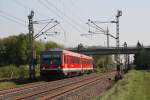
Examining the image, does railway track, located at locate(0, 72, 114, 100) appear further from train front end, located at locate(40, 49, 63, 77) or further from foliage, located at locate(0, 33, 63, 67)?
foliage, located at locate(0, 33, 63, 67)

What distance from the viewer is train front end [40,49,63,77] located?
43312mm

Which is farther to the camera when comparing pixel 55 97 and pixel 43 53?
pixel 43 53

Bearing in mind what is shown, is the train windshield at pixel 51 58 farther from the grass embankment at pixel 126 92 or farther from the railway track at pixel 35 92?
the grass embankment at pixel 126 92

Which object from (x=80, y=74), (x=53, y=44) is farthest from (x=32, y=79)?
(x=53, y=44)

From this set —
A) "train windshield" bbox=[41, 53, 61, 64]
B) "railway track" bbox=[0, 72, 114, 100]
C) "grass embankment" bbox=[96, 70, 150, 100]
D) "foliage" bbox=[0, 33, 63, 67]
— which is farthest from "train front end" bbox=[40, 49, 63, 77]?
"foliage" bbox=[0, 33, 63, 67]

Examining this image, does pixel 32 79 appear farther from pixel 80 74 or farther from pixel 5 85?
pixel 80 74

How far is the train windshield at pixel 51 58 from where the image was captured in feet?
143

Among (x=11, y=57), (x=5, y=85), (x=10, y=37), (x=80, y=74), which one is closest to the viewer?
(x=5, y=85)

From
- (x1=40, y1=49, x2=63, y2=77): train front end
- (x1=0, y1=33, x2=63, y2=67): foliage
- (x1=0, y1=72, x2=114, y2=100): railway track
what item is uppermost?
(x1=0, y1=33, x2=63, y2=67): foliage

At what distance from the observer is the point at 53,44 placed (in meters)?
156

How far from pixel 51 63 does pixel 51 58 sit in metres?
0.52

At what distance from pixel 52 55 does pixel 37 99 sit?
2223 cm

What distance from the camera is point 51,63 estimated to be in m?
43.8

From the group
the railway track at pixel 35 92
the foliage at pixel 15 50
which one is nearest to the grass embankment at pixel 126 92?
the railway track at pixel 35 92
